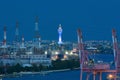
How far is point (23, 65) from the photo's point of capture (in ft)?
176

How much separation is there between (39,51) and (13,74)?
18.0 m

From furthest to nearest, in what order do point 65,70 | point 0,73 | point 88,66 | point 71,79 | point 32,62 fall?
point 32,62, point 65,70, point 0,73, point 71,79, point 88,66

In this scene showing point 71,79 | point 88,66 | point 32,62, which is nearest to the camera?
point 88,66

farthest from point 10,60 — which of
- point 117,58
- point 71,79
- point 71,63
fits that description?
point 117,58

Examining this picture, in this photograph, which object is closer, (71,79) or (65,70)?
(71,79)

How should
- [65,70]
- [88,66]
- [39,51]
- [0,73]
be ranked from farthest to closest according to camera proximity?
1. [39,51]
2. [65,70]
3. [0,73]
4. [88,66]

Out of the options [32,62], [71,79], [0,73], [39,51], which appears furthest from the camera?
[39,51]

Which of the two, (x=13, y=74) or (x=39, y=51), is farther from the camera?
(x=39, y=51)

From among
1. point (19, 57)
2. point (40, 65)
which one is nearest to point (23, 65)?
point (40, 65)

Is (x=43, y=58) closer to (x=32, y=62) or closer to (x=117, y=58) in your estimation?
(x=32, y=62)

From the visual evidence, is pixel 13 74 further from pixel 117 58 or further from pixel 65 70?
pixel 117 58

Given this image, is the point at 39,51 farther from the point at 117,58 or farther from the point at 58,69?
the point at 117,58

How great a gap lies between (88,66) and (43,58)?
115ft

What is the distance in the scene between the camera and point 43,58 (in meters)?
58.1
